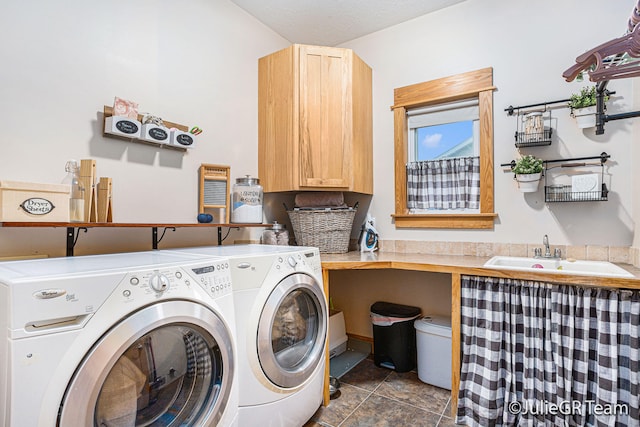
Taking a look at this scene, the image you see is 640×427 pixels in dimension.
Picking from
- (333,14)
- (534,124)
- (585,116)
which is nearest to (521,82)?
(534,124)

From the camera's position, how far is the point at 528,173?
2102 mm

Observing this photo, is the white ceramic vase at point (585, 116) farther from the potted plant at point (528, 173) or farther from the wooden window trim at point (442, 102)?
the wooden window trim at point (442, 102)

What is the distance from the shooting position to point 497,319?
175 centimetres

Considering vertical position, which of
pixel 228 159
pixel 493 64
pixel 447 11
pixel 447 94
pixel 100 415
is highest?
pixel 447 11

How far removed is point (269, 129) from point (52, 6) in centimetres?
140

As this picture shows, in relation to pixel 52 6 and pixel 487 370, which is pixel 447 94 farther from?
Answer: pixel 52 6

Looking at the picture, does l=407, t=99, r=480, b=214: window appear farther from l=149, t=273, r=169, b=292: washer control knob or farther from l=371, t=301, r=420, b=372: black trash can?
l=149, t=273, r=169, b=292: washer control knob

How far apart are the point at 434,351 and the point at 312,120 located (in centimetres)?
182

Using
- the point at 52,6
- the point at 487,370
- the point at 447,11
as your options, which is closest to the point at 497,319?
the point at 487,370

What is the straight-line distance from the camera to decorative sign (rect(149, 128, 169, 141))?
1.84m

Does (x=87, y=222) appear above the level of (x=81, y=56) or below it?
below

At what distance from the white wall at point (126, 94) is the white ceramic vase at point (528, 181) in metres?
1.87

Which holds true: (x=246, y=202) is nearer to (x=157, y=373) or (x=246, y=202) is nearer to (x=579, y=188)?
(x=157, y=373)

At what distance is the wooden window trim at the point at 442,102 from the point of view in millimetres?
2363
